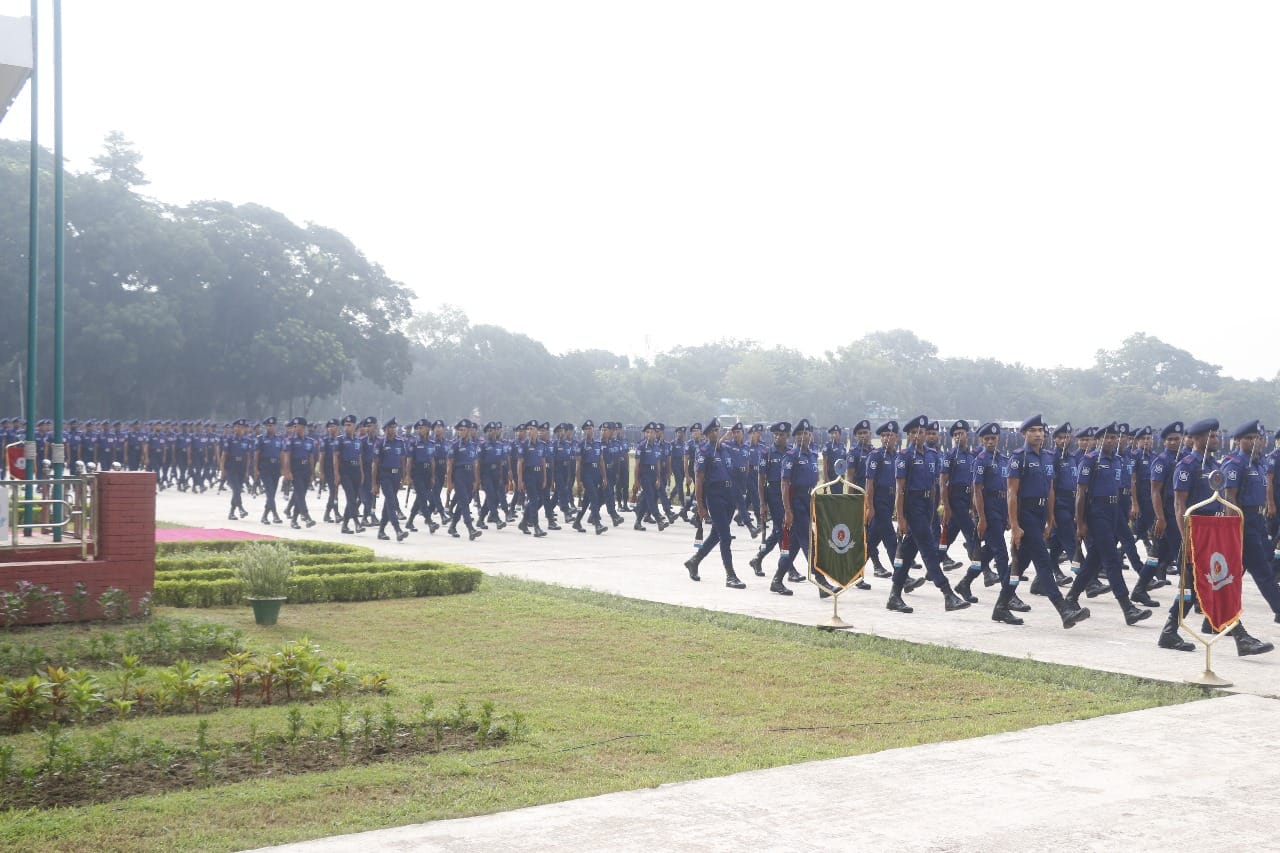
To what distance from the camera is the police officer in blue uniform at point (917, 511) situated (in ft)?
35.2

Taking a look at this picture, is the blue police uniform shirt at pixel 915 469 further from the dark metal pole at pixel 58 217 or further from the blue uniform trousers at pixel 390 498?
the blue uniform trousers at pixel 390 498

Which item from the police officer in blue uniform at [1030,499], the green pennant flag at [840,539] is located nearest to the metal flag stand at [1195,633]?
the police officer in blue uniform at [1030,499]

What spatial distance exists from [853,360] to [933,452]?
2204 inches

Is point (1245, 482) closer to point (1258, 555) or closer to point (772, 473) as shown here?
point (1258, 555)

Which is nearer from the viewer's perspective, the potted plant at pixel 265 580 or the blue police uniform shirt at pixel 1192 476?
the blue police uniform shirt at pixel 1192 476

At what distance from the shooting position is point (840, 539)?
9.99 metres

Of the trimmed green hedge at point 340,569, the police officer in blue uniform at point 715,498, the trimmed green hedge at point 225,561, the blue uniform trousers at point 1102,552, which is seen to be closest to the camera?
the blue uniform trousers at point 1102,552

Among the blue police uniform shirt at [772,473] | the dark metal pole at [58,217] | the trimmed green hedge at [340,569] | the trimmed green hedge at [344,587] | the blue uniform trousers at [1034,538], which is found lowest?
the trimmed green hedge at [344,587]

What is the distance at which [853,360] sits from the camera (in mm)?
66562

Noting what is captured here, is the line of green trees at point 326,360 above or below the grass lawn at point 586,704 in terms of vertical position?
above

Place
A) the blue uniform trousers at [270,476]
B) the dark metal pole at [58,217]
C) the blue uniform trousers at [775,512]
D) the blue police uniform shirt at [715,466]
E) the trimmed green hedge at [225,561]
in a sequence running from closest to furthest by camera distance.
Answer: the trimmed green hedge at [225,561] → the dark metal pole at [58,217] → the blue police uniform shirt at [715,466] → the blue uniform trousers at [775,512] → the blue uniform trousers at [270,476]

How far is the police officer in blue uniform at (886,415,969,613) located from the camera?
1072cm

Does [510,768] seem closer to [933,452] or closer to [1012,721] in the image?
[1012,721]

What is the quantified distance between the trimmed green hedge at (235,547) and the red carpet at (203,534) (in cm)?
148
